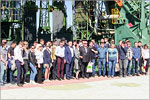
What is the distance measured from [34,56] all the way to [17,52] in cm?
91

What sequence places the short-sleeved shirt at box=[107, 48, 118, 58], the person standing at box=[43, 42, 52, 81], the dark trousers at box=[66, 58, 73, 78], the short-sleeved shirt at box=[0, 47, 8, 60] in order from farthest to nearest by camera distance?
the short-sleeved shirt at box=[107, 48, 118, 58], the dark trousers at box=[66, 58, 73, 78], the person standing at box=[43, 42, 52, 81], the short-sleeved shirt at box=[0, 47, 8, 60]

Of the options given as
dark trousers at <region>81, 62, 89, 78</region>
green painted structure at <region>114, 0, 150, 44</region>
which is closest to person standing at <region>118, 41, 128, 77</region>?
dark trousers at <region>81, 62, 89, 78</region>

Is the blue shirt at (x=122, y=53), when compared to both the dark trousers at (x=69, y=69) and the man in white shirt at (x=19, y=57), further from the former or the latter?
the man in white shirt at (x=19, y=57)

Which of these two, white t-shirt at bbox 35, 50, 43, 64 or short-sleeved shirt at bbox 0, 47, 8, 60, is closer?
short-sleeved shirt at bbox 0, 47, 8, 60

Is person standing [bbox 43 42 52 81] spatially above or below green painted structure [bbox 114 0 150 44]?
below

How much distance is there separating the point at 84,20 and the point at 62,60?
1113 cm

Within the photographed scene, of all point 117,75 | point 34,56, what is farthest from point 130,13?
point 34,56

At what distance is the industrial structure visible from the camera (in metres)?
17.7

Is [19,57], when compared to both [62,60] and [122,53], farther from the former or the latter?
[122,53]

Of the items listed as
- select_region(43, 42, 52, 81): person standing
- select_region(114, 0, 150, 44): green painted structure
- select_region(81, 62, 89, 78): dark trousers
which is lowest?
select_region(81, 62, 89, 78): dark trousers

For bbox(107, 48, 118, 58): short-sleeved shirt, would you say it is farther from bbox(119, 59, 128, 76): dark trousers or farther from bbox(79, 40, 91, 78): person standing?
bbox(79, 40, 91, 78): person standing

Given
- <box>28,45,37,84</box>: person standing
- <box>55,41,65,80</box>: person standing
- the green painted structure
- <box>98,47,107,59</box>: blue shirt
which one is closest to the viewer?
<box>28,45,37,84</box>: person standing

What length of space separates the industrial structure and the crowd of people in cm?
741

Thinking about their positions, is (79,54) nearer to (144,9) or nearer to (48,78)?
(48,78)
